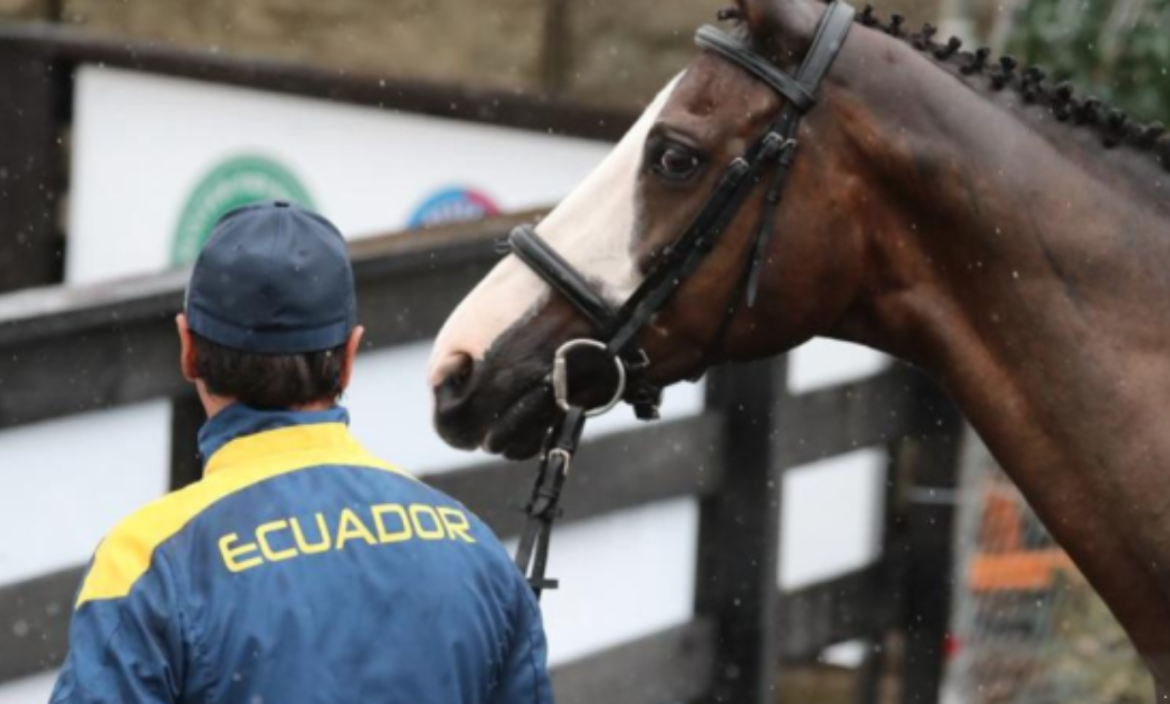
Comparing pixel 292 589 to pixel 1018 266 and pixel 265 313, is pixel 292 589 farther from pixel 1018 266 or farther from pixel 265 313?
pixel 1018 266

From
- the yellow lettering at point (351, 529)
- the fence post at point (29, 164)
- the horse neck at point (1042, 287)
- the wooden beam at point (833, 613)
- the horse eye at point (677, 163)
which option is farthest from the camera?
the fence post at point (29, 164)

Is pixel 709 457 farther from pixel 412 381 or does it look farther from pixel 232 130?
pixel 232 130

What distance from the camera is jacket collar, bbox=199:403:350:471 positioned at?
288 cm

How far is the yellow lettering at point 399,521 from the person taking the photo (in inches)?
113

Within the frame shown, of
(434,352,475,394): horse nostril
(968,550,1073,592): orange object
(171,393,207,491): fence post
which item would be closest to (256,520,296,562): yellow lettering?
(434,352,475,394): horse nostril

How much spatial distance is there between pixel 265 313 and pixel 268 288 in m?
0.03

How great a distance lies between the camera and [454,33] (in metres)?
7.71

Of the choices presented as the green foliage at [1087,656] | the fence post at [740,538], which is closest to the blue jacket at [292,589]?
the fence post at [740,538]

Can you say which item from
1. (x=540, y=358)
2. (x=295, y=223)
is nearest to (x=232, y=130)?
(x=540, y=358)

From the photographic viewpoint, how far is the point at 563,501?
542cm

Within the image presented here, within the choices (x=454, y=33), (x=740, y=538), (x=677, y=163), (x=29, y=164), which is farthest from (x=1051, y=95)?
(x=29, y=164)

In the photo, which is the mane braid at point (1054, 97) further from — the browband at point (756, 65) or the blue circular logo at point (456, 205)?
the blue circular logo at point (456, 205)

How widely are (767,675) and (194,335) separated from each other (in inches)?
130

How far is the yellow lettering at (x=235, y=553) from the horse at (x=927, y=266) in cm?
131
